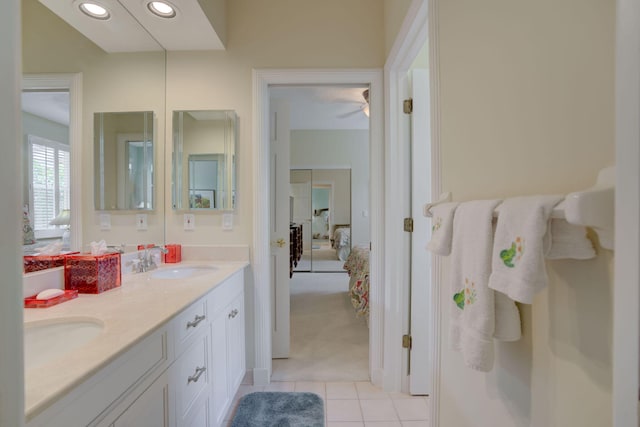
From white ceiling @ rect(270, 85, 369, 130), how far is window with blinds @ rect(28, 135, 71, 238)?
6.79ft

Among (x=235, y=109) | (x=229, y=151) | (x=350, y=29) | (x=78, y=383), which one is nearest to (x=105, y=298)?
(x=78, y=383)

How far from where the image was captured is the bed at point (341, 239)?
520 cm

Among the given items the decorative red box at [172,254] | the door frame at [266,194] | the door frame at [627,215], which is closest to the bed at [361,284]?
the door frame at [266,194]

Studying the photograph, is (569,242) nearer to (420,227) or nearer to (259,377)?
(420,227)

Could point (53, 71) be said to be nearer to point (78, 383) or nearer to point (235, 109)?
point (235, 109)

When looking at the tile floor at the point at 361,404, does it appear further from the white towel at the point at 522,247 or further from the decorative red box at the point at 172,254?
the white towel at the point at 522,247

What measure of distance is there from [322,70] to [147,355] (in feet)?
6.16

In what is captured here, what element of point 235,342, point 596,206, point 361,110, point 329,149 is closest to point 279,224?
point 235,342

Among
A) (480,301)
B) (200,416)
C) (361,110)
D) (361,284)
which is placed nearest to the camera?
(480,301)

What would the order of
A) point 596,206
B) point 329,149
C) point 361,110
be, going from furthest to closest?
1. point 329,149
2. point 361,110
3. point 596,206

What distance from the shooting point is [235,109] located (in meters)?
1.96

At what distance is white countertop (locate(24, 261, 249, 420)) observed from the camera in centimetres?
57

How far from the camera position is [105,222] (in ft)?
4.88

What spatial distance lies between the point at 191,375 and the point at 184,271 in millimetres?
802
